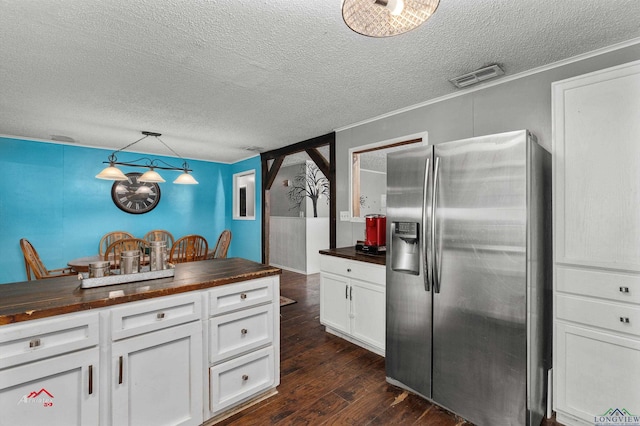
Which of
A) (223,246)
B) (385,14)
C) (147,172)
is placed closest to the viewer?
(385,14)

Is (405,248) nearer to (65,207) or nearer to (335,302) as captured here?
(335,302)

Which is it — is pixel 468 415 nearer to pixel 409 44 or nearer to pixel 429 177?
pixel 429 177

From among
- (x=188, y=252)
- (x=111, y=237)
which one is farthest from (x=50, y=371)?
(x=111, y=237)

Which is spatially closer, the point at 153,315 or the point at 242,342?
the point at 153,315

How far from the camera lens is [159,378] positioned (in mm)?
1521

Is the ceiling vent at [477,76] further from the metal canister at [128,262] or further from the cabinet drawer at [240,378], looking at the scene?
the metal canister at [128,262]

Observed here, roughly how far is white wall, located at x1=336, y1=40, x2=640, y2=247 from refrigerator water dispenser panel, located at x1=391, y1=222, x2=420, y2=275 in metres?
1.22

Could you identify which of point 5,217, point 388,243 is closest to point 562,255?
point 388,243

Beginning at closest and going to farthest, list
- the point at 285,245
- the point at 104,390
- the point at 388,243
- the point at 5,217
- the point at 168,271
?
the point at 104,390, the point at 168,271, the point at 388,243, the point at 5,217, the point at 285,245

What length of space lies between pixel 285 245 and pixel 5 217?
14.3 ft

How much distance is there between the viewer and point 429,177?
1865mm

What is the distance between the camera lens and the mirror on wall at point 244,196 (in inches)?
249

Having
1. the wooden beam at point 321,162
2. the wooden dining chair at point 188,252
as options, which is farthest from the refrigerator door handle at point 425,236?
the wooden dining chair at point 188,252

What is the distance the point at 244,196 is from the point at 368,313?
15.5ft
